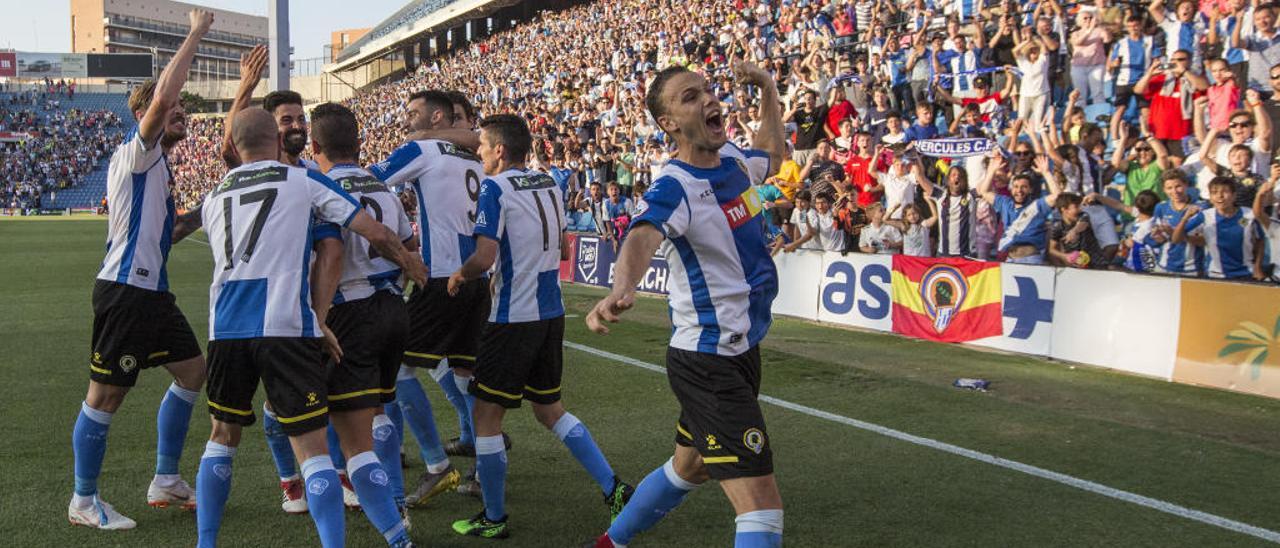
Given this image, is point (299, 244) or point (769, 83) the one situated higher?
point (769, 83)

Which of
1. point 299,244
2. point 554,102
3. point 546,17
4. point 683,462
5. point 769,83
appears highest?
point 546,17

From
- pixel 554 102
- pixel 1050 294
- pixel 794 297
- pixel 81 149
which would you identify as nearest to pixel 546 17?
pixel 554 102

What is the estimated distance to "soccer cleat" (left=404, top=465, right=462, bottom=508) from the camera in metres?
5.48

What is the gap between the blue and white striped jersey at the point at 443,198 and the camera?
5.76 meters

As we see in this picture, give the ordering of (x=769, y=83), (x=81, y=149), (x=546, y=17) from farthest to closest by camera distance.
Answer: (x=81, y=149) → (x=546, y=17) → (x=769, y=83)

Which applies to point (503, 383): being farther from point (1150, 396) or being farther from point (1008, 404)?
point (1150, 396)

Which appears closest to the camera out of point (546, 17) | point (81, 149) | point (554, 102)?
point (554, 102)

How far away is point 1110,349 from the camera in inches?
384

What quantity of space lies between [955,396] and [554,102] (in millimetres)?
24375

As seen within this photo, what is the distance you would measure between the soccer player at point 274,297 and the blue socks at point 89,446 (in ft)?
4.68

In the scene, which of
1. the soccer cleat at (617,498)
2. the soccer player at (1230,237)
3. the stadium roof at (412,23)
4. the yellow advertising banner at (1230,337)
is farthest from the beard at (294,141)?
the stadium roof at (412,23)

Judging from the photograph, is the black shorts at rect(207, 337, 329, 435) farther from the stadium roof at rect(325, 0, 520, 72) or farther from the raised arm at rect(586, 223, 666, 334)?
the stadium roof at rect(325, 0, 520, 72)

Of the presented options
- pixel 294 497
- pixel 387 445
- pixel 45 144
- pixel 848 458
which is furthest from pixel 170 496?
pixel 45 144

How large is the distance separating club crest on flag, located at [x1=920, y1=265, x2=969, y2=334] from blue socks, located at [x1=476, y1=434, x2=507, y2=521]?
25.0ft
